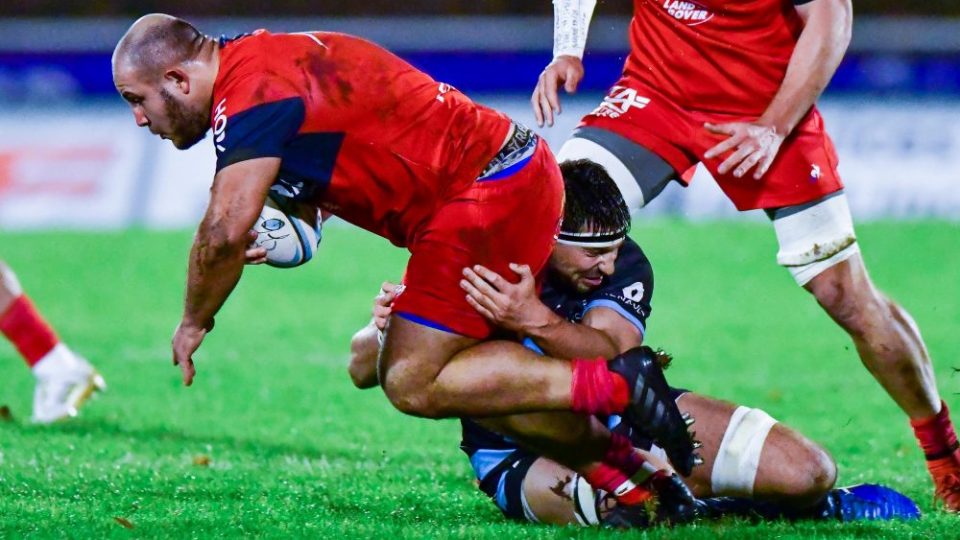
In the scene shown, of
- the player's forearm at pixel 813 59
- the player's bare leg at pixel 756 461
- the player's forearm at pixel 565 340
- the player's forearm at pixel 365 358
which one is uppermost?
the player's forearm at pixel 813 59

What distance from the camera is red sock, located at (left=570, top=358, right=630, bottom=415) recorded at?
15.1ft

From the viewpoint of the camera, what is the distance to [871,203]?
14320 mm

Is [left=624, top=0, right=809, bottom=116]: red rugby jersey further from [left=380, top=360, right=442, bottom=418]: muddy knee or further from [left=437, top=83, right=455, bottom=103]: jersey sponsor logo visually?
[left=380, top=360, right=442, bottom=418]: muddy knee

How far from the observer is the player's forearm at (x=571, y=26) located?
19.4ft

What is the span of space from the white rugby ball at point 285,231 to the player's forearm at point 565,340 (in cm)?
83

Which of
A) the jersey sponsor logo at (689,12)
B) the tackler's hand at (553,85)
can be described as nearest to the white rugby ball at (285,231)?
the tackler's hand at (553,85)

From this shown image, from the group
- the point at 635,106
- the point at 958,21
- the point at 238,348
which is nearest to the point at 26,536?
the point at 635,106

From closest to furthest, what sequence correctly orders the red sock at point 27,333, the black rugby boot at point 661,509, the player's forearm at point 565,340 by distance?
the black rugby boot at point 661,509
the player's forearm at point 565,340
the red sock at point 27,333

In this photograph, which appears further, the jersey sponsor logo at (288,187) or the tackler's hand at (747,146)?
the tackler's hand at (747,146)

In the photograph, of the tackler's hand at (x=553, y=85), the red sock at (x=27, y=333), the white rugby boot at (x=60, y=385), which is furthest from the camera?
the red sock at (x=27, y=333)

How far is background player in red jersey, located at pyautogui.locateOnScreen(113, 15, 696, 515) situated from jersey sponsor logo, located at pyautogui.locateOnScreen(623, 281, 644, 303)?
41 cm

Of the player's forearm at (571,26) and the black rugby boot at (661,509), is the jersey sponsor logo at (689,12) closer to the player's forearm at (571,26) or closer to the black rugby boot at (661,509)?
the player's forearm at (571,26)

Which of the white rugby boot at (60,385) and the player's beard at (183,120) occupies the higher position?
the player's beard at (183,120)

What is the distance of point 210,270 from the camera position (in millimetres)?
4438
